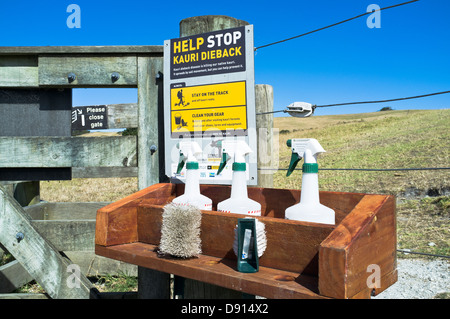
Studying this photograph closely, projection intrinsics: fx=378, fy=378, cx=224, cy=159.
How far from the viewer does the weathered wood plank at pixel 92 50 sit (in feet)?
7.73

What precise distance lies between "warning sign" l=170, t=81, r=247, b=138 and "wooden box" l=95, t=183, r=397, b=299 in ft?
1.74

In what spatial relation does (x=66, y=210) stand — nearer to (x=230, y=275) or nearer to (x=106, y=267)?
(x=106, y=267)

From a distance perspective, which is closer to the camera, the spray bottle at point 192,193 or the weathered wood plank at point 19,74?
the spray bottle at point 192,193

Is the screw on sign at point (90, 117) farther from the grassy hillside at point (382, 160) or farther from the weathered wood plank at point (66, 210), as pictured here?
the grassy hillside at point (382, 160)

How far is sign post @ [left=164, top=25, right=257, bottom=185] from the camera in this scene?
82.1 inches

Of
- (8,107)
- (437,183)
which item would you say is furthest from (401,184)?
(8,107)

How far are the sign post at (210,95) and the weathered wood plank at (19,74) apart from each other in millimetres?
904

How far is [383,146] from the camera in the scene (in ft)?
43.6

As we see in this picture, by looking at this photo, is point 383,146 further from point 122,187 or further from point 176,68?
point 176,68

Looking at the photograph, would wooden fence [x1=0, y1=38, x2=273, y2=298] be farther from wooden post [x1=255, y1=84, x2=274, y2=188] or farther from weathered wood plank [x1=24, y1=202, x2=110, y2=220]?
weathered wood plank [x1=24, y1=202, x2=110, y2=220]

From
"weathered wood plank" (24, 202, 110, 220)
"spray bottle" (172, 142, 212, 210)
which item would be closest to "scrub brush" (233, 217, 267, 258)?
"spray bottle" (172, 142, 212, 210)

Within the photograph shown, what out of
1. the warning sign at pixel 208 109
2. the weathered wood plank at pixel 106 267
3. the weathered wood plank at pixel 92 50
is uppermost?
the weathered wood plank at pixel 92 50

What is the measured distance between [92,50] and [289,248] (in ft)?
5.92

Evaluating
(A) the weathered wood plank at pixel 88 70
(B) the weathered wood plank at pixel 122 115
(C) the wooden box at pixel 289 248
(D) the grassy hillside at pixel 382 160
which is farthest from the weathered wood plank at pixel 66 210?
(D) the grassy hillside at pixel 382 160
